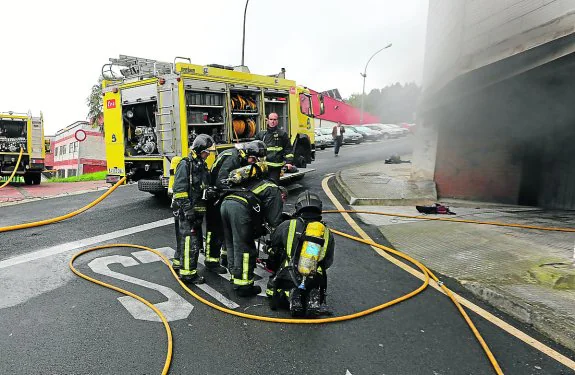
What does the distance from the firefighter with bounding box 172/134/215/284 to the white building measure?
2870cm

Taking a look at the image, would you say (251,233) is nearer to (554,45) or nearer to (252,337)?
(252,337)

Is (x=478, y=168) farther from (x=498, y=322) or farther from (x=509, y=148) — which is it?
(x=498, y=322)

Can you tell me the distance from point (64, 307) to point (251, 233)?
191 cm

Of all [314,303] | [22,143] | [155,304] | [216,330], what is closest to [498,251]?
[314,303]

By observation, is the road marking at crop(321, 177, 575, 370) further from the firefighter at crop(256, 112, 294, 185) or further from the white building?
the white building

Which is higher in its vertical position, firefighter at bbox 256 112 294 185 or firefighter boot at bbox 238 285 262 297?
firefighter at bbox 256 112 294 185

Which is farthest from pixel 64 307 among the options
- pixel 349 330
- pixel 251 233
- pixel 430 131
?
pixel 430 131

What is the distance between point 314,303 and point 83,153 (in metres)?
32.8

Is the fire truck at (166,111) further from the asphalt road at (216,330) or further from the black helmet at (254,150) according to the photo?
the black helmet at (254,150)

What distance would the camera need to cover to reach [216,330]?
347cm

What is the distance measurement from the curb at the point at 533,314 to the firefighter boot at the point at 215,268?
9.16 ft

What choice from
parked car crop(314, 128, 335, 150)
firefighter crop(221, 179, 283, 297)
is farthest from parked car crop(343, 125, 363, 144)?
firefighter crop(221, 179, 283, 297)

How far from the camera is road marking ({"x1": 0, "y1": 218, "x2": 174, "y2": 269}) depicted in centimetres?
528

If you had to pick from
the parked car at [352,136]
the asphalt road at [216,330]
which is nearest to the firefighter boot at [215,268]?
the asphalt road at [216,330]
